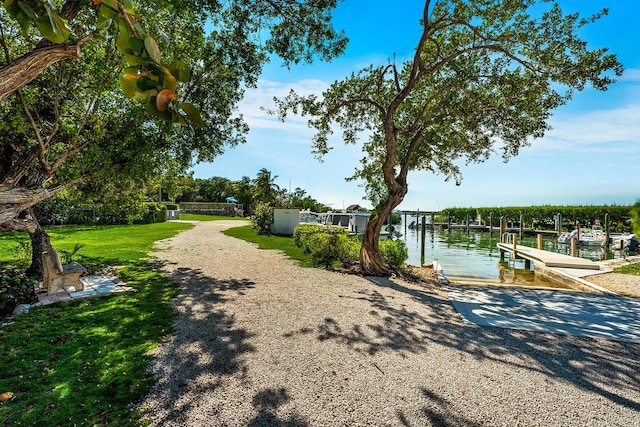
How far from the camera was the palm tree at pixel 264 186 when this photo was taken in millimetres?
40812

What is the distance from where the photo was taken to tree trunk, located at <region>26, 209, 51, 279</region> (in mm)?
6609

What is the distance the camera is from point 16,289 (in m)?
5.90

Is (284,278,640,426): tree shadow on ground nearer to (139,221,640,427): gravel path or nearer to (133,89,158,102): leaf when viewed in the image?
(139,221,640,427): gravel path

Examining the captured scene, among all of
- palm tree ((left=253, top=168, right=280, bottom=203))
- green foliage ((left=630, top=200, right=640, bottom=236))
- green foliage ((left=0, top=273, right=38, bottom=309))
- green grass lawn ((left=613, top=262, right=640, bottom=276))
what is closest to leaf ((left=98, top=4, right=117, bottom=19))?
green foliage ((left=0, top=273, right=38, bottom=309))

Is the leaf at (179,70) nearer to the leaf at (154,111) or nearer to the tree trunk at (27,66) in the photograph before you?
the leaf at (154,111)

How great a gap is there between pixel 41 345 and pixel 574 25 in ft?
40.0

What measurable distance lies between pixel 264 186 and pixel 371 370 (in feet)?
133

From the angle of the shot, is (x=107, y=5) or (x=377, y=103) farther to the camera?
(x=377, y=103)

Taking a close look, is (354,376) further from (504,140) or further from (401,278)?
(504,140)

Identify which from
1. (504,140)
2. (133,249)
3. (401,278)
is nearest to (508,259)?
(504,140)

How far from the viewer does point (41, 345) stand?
4.21 m

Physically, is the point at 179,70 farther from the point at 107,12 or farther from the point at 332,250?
the point at 332,250

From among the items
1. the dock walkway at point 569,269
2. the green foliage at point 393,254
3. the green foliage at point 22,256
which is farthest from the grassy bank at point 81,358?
the dock walkway at point 569,269

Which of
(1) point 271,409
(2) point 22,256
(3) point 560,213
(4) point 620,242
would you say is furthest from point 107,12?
(3) point 560,213
